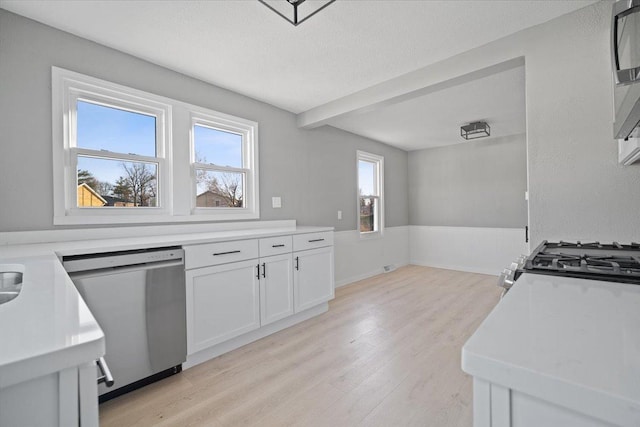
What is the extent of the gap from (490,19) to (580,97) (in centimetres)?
74

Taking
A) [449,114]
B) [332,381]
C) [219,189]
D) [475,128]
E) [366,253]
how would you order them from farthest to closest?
[366,253], [475,128], [449,114], [219,189], [332,381]

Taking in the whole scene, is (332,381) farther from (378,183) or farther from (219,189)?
(378,183)

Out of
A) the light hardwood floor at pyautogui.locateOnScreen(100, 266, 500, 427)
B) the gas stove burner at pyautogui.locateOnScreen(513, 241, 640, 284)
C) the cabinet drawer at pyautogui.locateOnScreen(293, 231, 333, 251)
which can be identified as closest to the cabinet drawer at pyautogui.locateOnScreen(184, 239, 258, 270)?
the cabinet drawer at pyautogui.locateOnScreen(293, 231, 333, 251)

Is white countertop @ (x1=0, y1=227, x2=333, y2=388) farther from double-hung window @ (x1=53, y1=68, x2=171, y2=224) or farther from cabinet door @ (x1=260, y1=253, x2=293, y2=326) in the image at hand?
cabinet door @ (x1=260, y1=253, x2=293, y2=326)

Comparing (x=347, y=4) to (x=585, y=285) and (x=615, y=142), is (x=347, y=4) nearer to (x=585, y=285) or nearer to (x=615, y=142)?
(x=615, y=142)

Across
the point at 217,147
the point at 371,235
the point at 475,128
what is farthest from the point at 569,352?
the point at 371,235

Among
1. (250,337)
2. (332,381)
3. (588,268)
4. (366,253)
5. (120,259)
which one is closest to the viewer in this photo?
(588,268)

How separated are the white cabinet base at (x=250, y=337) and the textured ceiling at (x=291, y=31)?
227 centimetres

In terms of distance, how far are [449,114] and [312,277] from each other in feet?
8.69

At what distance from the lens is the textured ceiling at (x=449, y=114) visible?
2906 millimetres

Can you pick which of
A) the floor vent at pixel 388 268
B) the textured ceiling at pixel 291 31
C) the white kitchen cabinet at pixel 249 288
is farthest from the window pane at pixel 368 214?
the textured ceiling at pixel 291 31

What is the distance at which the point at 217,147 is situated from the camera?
297 cm

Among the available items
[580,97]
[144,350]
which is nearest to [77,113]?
[144,350]

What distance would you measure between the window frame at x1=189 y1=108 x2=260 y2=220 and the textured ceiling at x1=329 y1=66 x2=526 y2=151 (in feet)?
3.47
